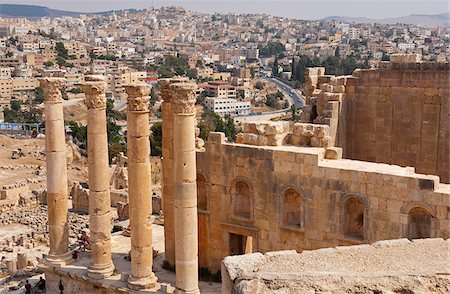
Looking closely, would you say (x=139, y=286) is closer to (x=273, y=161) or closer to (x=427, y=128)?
(x=273, y=161)

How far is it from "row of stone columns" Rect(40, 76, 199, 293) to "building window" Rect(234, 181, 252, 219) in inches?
82.2

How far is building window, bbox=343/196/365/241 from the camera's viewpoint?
16.9 metres

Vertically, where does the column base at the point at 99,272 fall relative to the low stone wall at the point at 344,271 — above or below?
below

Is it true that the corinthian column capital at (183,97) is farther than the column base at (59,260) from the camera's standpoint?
No

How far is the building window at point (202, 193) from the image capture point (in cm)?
1959

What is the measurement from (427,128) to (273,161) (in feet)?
19.6

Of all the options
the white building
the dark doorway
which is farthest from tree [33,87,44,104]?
the dark doorway

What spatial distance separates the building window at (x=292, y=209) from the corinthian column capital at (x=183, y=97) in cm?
388

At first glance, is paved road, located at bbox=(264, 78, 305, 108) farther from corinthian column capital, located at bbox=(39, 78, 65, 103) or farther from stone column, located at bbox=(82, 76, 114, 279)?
stone column, located at bbox=(82, 76, 114, 279)

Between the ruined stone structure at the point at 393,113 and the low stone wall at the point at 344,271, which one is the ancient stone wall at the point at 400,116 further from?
the low stone wall at the point at 344,271

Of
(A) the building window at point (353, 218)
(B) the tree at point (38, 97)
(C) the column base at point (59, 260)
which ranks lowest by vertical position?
(B) the tree at point (38, 97)

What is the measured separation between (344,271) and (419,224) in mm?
10363

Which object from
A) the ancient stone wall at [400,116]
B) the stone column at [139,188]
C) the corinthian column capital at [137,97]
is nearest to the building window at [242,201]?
the stone column at [139,188]

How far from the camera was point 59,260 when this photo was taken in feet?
64.2
